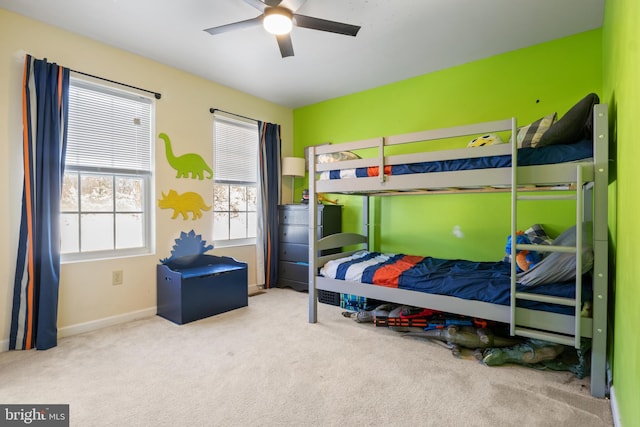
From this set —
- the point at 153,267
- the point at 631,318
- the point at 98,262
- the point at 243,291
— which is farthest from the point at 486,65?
the point at 98,262

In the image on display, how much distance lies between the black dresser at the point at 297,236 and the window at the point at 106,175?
162 cm

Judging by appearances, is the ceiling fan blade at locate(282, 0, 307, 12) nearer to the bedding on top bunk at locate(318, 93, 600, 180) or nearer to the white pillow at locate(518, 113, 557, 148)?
the bedding on top bunk at locate(318, 93, 600, 180)

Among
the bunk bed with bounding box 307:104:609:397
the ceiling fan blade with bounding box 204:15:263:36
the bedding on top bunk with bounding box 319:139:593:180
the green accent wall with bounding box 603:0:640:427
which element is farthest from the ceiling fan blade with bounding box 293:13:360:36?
the green accent wall with bounding box 603:0:640:427

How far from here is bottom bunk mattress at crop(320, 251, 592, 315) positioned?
196 cm

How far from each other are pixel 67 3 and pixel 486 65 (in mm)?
3529

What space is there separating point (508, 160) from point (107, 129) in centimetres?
328

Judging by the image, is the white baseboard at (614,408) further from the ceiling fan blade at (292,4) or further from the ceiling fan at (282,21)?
the ceiling fan blade at (292,4)

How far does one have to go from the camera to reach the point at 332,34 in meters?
2.70

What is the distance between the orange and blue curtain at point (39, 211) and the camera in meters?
2.39

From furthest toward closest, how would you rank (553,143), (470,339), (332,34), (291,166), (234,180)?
(291,166) → (234,180) → (332,34) → (470,339) → (553,143)

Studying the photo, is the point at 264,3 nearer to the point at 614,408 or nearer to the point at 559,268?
the point at 559,268

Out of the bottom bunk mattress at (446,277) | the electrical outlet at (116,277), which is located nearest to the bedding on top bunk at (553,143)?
the bottom bunk mattress at (446,277)

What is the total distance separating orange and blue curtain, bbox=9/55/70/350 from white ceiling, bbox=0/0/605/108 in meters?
0.55

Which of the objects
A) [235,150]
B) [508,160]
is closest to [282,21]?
[508,160]
